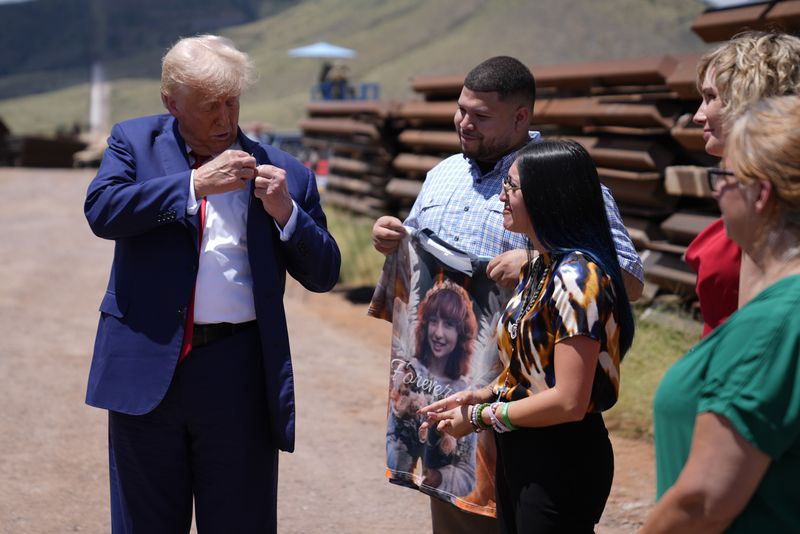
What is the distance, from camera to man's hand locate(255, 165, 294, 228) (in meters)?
3.08

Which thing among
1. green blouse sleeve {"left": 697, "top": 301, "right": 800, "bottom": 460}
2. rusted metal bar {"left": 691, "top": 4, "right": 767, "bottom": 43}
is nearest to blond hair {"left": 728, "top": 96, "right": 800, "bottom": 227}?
green blouse sleeve {"left": 697, "top": 301, "right": 800, "bottom": 460}

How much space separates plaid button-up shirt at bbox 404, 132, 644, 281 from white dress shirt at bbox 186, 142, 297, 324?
1.99 ft

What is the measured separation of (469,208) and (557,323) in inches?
39.5

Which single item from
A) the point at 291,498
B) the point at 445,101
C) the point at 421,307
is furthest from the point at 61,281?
the point at 421,307

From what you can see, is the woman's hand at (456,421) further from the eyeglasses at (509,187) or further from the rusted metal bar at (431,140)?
the rusted metal bar at (431,140)

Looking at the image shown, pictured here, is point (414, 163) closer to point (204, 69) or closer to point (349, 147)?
point (349, 147)

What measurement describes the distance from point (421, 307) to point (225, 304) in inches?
28.5

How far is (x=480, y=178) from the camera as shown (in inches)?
139

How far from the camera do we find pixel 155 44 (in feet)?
267

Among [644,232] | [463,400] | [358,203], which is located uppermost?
[463,400]

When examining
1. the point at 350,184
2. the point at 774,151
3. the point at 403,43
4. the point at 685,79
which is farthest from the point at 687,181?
the point at 403,43

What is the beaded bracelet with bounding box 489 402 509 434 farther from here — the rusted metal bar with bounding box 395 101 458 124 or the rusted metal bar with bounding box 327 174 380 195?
the rusted metal bar with bounding box 327 174 380 195

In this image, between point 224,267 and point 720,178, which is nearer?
point 720,178

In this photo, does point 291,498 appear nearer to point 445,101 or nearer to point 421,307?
point 421,307
